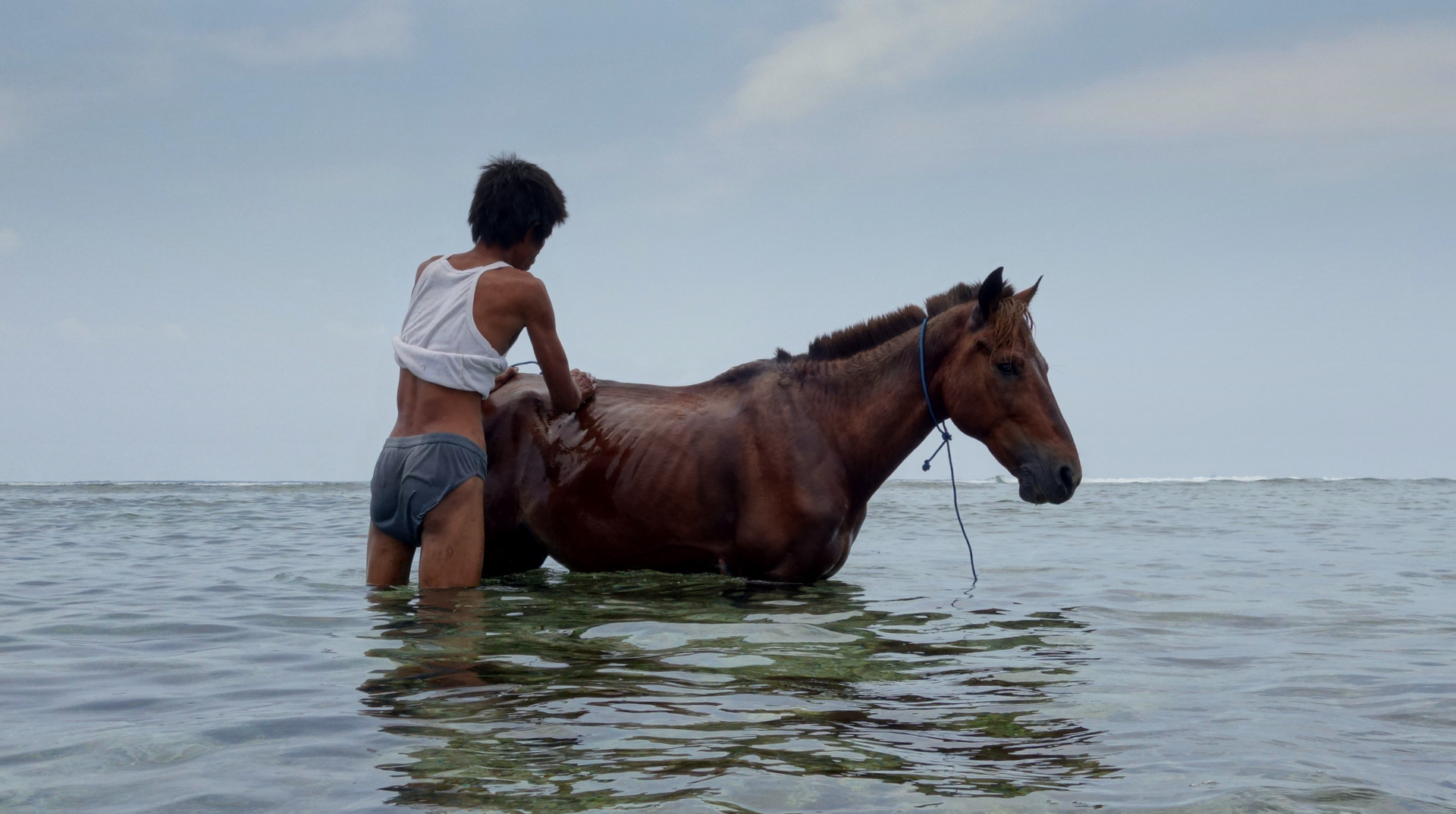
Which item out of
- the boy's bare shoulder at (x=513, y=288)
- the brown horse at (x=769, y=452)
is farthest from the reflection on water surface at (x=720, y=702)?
the boy's bare shoulder at (x=513, y=288)

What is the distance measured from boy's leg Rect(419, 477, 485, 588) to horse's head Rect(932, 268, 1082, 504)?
2429 mm

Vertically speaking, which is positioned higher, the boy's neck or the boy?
the boy's neck

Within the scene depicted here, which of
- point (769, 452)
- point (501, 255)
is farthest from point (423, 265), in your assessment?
point (769, 452)

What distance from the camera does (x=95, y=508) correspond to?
14.3 metres

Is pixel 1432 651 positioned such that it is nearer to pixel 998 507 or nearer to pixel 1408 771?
pixel 1408 771

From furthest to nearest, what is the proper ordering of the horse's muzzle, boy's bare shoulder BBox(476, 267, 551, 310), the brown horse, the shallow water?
the brown horse
the horse's muzzle
boy's bare shoulder BBox(476, 267, 551, 310)
the shallow water

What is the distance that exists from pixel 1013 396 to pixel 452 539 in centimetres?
275

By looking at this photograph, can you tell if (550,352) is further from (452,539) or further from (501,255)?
(452,539)

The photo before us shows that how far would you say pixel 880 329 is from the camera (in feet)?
17.9

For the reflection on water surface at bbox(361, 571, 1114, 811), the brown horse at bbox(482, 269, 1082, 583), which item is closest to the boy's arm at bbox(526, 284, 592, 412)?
the brown horse at bbox(482, 269, 1082, 583)

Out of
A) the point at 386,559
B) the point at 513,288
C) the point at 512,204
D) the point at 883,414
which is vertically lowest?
the point at 386,559

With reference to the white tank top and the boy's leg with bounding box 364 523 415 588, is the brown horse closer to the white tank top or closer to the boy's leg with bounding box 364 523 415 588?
the boy's leg with bounding box 364 523 415 588

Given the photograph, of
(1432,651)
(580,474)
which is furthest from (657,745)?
(1432,651)

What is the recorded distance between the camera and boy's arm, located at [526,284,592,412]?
4434 mm
